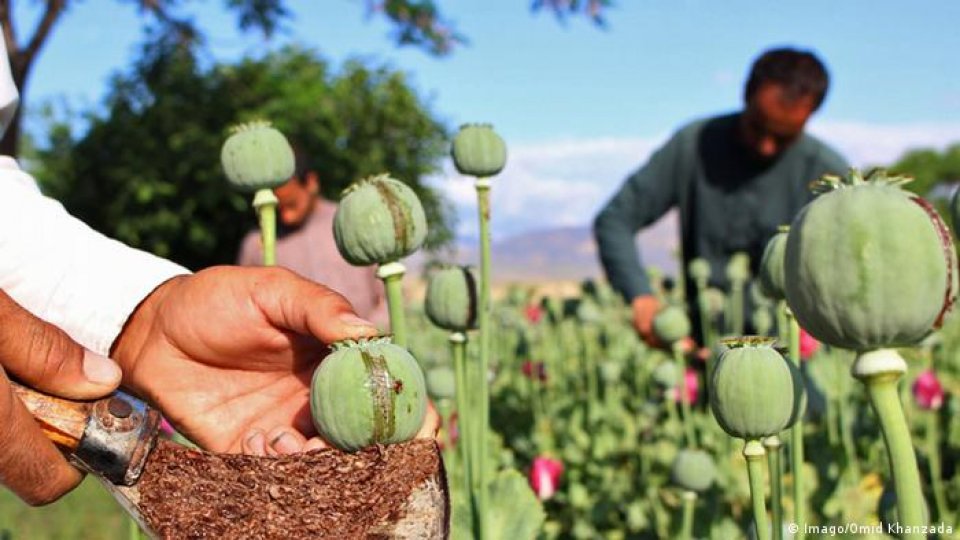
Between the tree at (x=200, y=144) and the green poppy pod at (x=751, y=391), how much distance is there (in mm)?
8540

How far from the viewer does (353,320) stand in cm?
102

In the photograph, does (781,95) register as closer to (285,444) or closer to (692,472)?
(692,472)

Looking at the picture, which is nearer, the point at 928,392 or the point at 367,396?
the point at 367,396

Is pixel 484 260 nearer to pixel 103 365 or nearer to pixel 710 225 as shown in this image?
pixel 103 365

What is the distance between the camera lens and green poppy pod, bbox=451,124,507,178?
1436mm

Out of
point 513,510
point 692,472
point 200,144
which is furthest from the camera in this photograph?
point 200,144

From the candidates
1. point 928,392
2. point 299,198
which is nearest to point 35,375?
point 928,392

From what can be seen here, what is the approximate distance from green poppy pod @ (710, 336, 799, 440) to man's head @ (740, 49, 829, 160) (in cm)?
196

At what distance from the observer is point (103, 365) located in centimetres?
Answer: 109

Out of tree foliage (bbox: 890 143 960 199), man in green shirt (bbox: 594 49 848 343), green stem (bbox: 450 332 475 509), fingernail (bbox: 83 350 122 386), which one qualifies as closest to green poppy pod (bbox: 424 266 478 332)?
green stem (bbox: 450 332 475 509)

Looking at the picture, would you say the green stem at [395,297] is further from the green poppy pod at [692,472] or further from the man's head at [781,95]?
the man's head at [781,95]

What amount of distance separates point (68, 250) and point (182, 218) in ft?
27.8

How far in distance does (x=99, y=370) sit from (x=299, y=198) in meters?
→ 2.47

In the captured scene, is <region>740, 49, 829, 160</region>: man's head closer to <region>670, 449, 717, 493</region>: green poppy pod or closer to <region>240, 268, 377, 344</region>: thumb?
<region>670, 449, 717, 493</region>: green poppy pod
